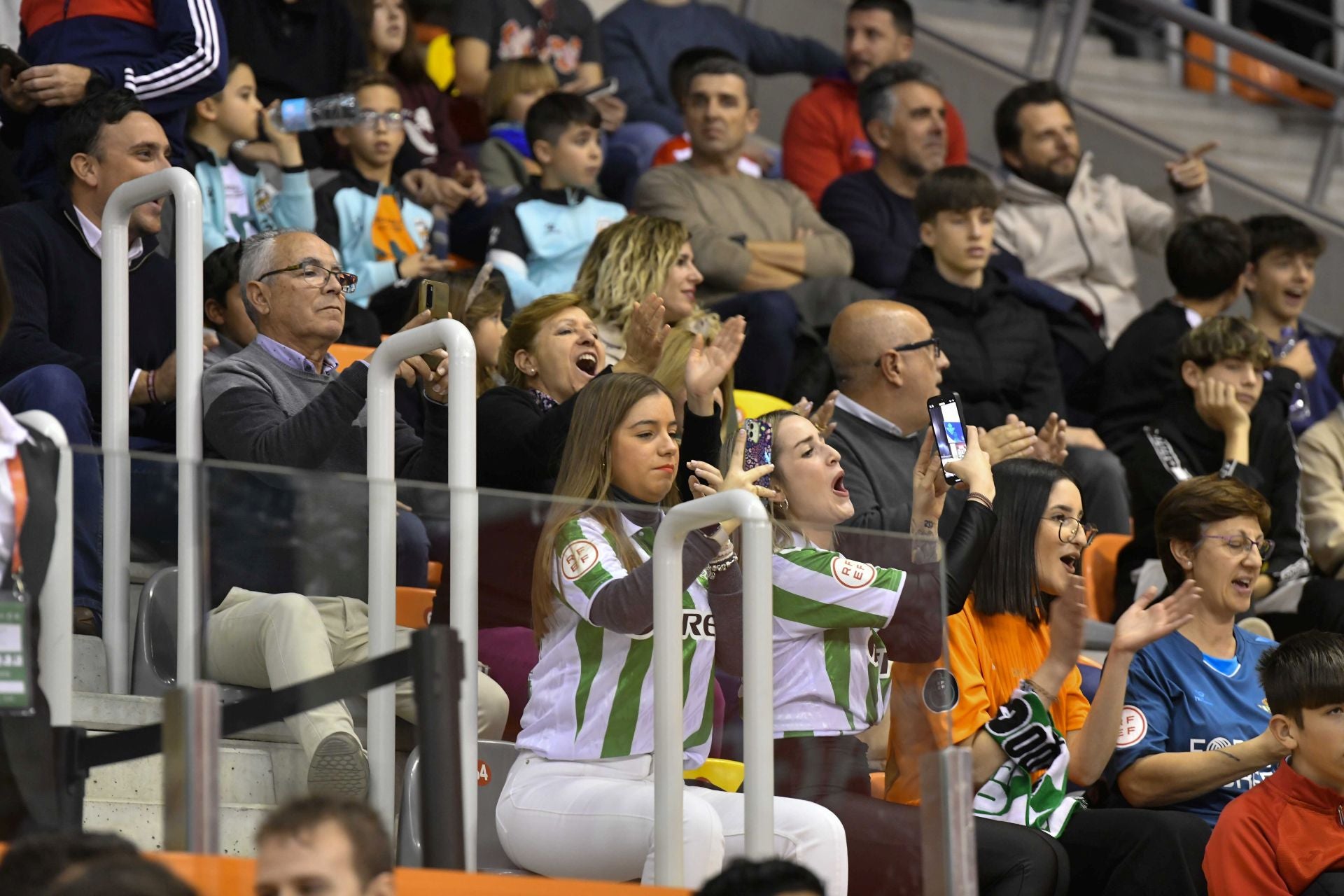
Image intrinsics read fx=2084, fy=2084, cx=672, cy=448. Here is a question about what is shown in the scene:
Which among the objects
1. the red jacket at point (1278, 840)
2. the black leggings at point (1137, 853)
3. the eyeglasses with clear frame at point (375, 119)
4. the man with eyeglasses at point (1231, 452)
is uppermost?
the eyeglasses with clear frame at point (375, 119)

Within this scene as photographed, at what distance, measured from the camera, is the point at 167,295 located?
4.87m

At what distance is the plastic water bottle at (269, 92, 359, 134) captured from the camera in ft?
20.6

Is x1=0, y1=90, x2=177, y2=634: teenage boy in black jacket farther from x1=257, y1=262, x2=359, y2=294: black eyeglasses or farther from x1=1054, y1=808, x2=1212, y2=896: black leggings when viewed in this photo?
x1=1054, y1=808, x2=1212, y2=896: black leggings

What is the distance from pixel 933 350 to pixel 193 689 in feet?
9.40

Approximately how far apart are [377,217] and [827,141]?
2.17m

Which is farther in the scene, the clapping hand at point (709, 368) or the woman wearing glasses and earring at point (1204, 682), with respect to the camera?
the clapping hand at point (709, 368)

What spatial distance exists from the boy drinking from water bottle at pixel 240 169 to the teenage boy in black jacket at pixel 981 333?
1888 mm

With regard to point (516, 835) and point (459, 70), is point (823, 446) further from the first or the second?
point (459, 70)

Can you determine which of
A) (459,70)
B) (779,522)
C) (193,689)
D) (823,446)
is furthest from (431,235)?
(193,689)

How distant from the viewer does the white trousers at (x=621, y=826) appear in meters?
3.18

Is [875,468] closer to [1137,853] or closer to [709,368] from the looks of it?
[709,368]

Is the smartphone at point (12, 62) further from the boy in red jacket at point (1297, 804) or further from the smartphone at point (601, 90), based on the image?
the boy in red jacket at point (1297, 804)

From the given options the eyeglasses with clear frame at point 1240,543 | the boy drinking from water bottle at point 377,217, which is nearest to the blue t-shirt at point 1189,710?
the eyeglasses with clear frame at point 1240,543

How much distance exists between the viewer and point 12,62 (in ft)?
17.1
